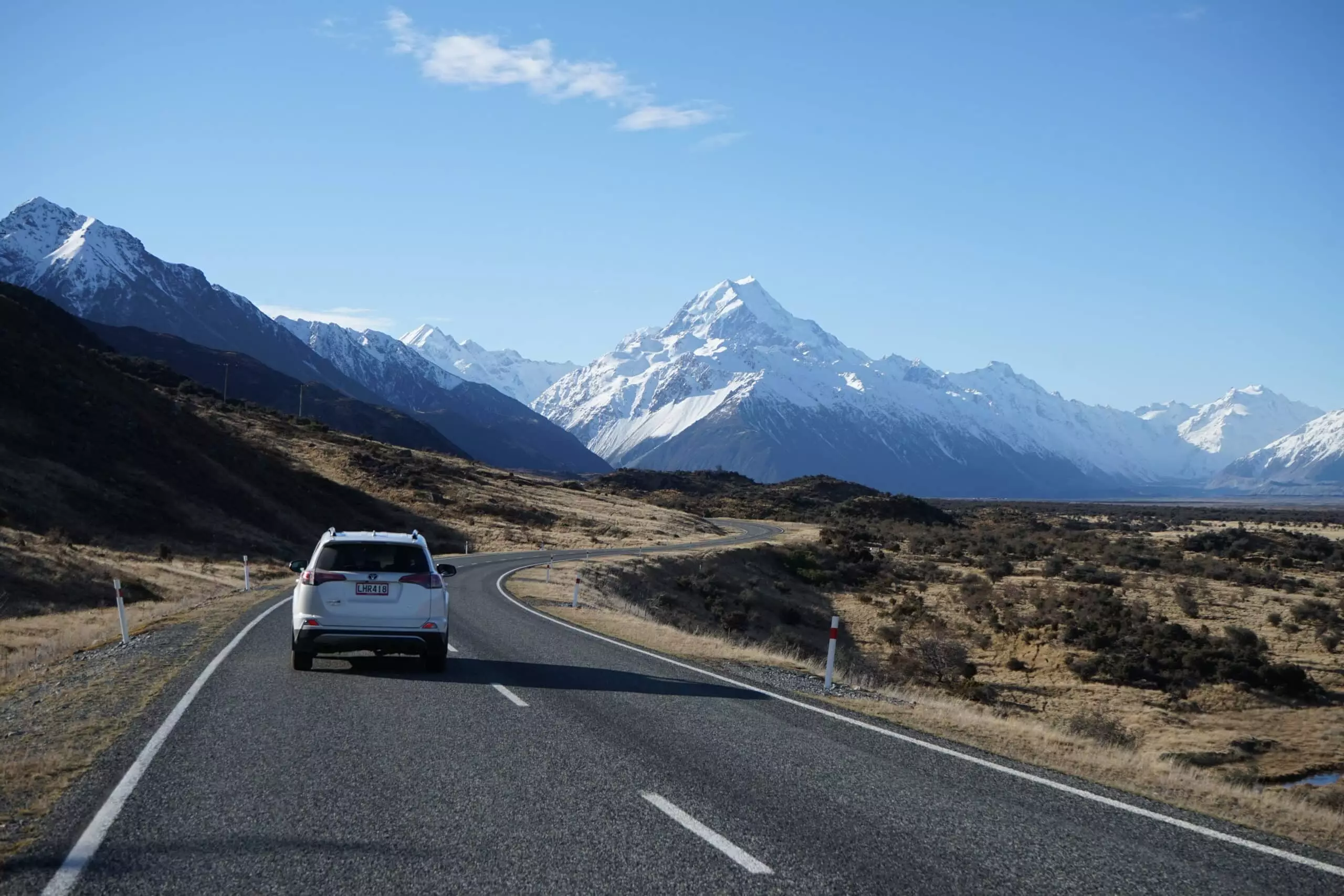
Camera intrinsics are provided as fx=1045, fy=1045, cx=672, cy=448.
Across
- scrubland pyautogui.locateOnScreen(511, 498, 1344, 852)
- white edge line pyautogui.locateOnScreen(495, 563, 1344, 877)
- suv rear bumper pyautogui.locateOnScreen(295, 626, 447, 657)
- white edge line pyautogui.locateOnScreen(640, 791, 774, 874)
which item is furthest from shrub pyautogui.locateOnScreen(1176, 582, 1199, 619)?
white edge line pyautogui.locateOnScreen(640, 791, 774, 874)

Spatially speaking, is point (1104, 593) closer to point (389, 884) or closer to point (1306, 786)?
point (1306, 786)

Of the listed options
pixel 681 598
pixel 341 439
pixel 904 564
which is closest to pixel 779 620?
pixel 681 598

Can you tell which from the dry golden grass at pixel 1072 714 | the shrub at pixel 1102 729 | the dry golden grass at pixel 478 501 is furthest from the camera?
the dry golden grass at pixel 478 501

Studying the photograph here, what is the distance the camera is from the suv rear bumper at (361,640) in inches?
529

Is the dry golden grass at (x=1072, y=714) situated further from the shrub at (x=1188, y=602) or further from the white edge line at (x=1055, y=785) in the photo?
the shrub at (x=1188, y=602)

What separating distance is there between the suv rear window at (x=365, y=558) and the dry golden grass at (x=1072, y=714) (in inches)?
233

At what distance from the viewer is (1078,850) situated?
277 inches

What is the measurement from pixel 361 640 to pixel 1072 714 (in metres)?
18.7

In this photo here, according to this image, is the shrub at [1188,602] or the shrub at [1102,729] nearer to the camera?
the shrub at [1102,729]

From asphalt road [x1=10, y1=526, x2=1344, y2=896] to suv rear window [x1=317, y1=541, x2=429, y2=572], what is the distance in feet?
6.58

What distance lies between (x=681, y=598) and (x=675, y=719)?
31.6 meters

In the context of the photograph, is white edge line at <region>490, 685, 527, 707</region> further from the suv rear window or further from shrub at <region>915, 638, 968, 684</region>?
shrub at <region>915, 638, 968, 684</region>

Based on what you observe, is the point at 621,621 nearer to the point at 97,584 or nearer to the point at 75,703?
the point at 75,703

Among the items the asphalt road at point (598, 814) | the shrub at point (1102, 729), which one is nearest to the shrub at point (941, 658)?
the shrub at point (1102, 729)
